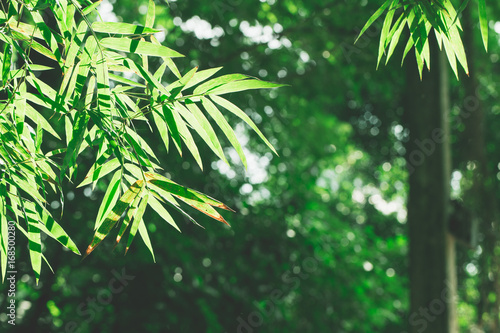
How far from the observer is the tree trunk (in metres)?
2.24

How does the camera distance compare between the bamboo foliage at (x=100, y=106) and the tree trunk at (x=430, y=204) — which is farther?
the tree trunk at (x=430, y=204)

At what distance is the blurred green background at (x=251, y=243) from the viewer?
251 centimetres

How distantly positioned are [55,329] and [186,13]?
184cm

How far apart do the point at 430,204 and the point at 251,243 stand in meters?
1.04

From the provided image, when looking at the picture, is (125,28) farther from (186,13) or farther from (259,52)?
(259,52)

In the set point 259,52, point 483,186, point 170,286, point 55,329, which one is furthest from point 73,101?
point 483,186

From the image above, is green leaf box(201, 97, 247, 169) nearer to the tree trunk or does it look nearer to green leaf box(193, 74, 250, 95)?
green leaf box(193, 74, 250, 95)

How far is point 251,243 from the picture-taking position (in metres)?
2.88

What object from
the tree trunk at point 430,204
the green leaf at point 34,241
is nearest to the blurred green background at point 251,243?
the tree trunk at point 430,204

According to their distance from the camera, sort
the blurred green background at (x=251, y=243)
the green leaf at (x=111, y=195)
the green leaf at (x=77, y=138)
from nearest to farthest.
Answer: the green leaf at (x=77, y=138)
the green leaf at (x=111, y=195)
the blurred green background at (x=251, y=243)

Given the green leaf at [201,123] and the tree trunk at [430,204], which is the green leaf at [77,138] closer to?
the green leaf at [201,123]

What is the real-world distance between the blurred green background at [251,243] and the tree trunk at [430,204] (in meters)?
0.34

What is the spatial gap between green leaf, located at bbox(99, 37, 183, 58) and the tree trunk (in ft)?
6.35

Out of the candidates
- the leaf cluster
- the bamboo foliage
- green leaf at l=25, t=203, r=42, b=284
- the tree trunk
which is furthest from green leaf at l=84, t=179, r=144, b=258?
the tree trunk
